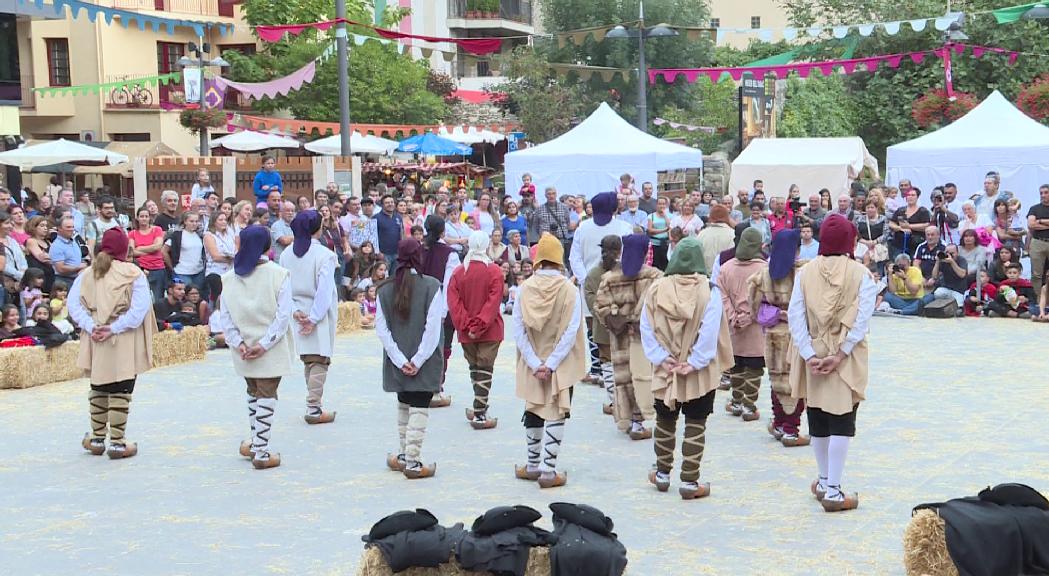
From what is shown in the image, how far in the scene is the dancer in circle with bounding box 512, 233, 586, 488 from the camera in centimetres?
805

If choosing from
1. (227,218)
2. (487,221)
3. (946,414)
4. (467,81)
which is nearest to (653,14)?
(467,81)

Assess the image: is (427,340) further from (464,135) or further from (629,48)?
(629,48)

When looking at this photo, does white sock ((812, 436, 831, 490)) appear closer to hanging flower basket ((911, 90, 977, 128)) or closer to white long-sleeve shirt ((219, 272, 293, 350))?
white long-sleeve shirt ((219, 272, 293, 350))

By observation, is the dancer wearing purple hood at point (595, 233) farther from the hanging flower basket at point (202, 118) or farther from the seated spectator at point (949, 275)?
the hanging flower basket at point (202, 118)

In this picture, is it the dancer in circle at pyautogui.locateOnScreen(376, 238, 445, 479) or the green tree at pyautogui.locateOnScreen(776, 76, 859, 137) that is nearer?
the dancer in circle at pyautogui.locateOnScreen(376, 238, 445, 479)

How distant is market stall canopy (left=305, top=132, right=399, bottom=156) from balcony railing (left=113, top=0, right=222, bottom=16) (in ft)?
35.5

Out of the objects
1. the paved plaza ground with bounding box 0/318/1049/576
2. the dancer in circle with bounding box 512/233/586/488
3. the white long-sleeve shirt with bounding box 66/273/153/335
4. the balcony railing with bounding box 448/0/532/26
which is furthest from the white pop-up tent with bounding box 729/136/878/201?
the balcony railing with bounding box 448/0/532/26

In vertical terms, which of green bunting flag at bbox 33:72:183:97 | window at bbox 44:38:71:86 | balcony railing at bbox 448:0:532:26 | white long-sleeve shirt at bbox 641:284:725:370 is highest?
balcony railing at bbox 448:0:532:26

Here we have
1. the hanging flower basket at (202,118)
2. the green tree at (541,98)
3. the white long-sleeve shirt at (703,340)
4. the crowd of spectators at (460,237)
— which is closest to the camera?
the white long-sleeve shirt at (703,340)

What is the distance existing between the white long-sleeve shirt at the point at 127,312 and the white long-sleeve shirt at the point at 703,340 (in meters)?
3.69

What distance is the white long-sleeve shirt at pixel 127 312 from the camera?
888cm

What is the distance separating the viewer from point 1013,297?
15.9 m

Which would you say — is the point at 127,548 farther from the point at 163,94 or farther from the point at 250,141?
the point at 163,94

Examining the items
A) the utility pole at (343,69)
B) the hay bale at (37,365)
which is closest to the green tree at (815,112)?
the utility pole at (343,69)
